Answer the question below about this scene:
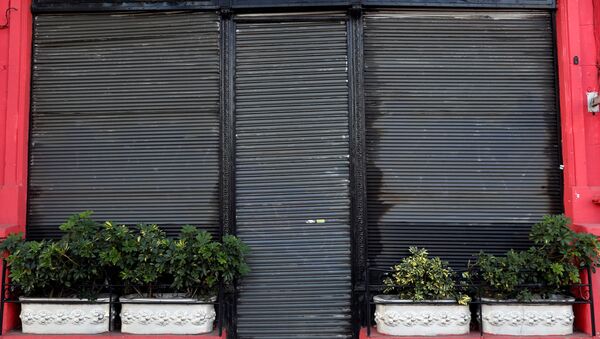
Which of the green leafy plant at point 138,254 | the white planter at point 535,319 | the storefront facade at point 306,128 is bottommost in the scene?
the white planter at point 535,319

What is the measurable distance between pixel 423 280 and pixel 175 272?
8.47 feet

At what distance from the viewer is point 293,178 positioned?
5.41m

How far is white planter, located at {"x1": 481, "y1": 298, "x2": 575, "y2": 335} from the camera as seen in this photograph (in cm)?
473

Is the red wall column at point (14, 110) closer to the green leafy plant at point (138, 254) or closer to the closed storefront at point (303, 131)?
the closed storefront at point (303, 131)

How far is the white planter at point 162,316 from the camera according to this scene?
15.8 ft

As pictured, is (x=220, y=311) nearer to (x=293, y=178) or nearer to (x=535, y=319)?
(x=293, y=178)

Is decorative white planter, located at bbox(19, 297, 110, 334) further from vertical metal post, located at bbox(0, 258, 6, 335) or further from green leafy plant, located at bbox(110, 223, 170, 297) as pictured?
green leafy plant, located at bbox(110, 223, 170, 297)

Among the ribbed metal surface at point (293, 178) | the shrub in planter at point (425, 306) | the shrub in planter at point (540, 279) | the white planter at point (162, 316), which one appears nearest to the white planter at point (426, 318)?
the shrub in planter at point (425, 306)

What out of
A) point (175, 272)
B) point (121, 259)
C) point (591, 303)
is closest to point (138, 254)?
point (121, 259)

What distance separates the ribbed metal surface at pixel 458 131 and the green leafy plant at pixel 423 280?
30 cm

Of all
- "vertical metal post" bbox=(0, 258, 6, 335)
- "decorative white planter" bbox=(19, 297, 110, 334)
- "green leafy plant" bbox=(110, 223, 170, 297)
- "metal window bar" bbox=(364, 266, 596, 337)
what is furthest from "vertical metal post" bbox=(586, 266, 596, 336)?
"vertical metal post" bbox=(0, 258, 6, 335)

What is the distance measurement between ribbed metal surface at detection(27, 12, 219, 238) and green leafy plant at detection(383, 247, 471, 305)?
220cm

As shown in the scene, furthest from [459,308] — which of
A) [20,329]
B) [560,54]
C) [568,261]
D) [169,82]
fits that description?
[20,329]

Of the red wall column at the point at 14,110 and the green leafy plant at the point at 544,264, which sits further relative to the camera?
the red wall column at the point at 14,110
